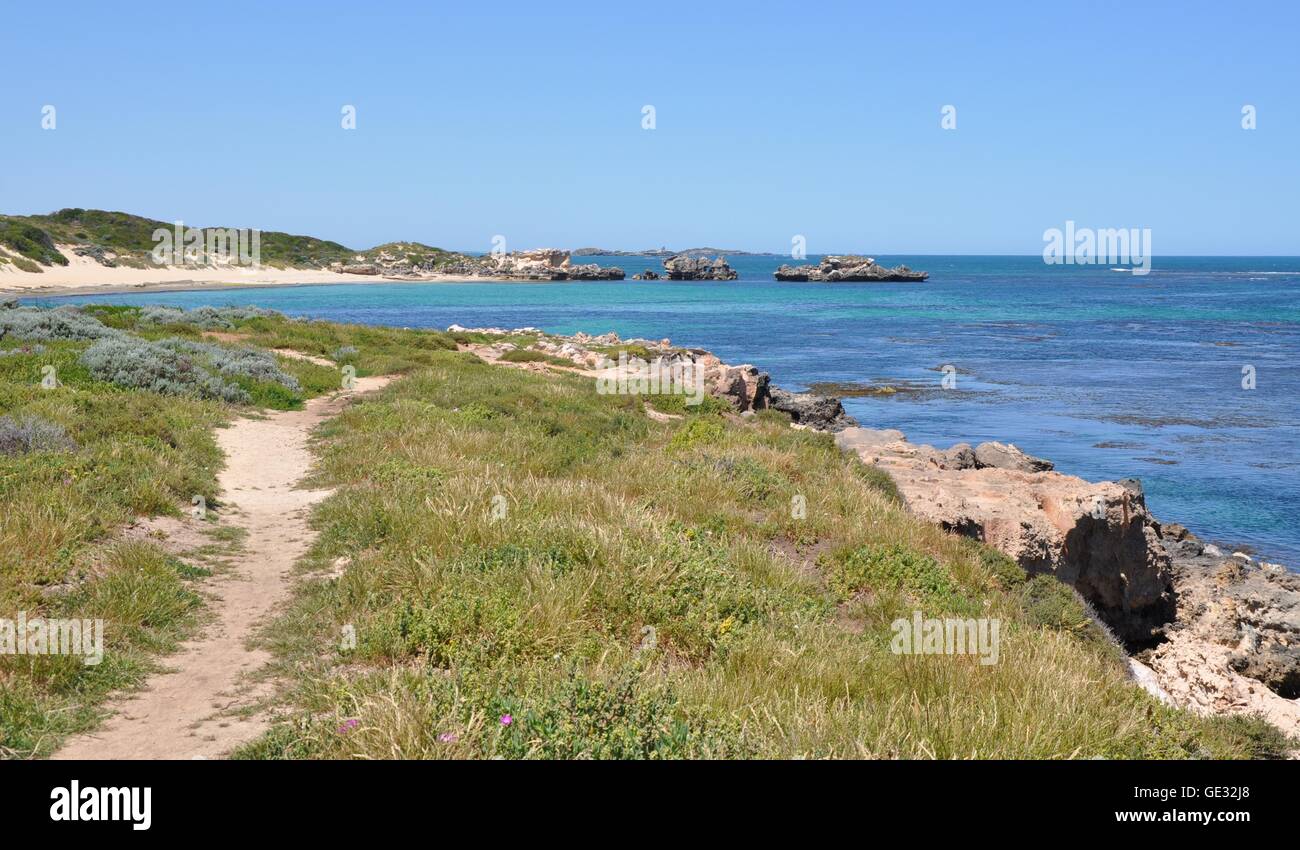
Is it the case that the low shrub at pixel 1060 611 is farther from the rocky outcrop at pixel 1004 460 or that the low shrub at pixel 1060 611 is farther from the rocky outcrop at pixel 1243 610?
the rocky outcrop at pixel 1004 460

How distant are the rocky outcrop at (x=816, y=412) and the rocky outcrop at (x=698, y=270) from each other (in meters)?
158

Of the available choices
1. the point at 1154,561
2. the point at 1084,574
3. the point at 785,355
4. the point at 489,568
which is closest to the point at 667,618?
the point at 489,568

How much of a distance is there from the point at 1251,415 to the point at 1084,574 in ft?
81.7

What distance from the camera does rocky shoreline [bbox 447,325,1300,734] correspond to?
13.4m

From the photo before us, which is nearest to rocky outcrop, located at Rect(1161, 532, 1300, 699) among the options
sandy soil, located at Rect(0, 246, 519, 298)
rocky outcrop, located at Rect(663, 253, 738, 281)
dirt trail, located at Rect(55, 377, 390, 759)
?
dirt trail, located at Rect(55, 377, 390, 759)

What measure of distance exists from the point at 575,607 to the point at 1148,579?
11.9 metres

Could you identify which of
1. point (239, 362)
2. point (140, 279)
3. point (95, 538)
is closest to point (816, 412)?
point (239, 362)

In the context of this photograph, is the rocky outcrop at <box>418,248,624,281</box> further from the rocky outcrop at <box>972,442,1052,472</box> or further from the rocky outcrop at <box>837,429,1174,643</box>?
the rocky outcrop at <box>837,429,1174,643</box>

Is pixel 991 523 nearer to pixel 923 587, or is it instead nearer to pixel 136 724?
pixel 923 587

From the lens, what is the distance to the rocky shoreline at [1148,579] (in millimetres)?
13430

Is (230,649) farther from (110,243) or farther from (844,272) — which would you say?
(844,272)

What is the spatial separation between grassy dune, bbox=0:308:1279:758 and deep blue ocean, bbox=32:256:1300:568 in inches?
528

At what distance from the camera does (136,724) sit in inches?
232
